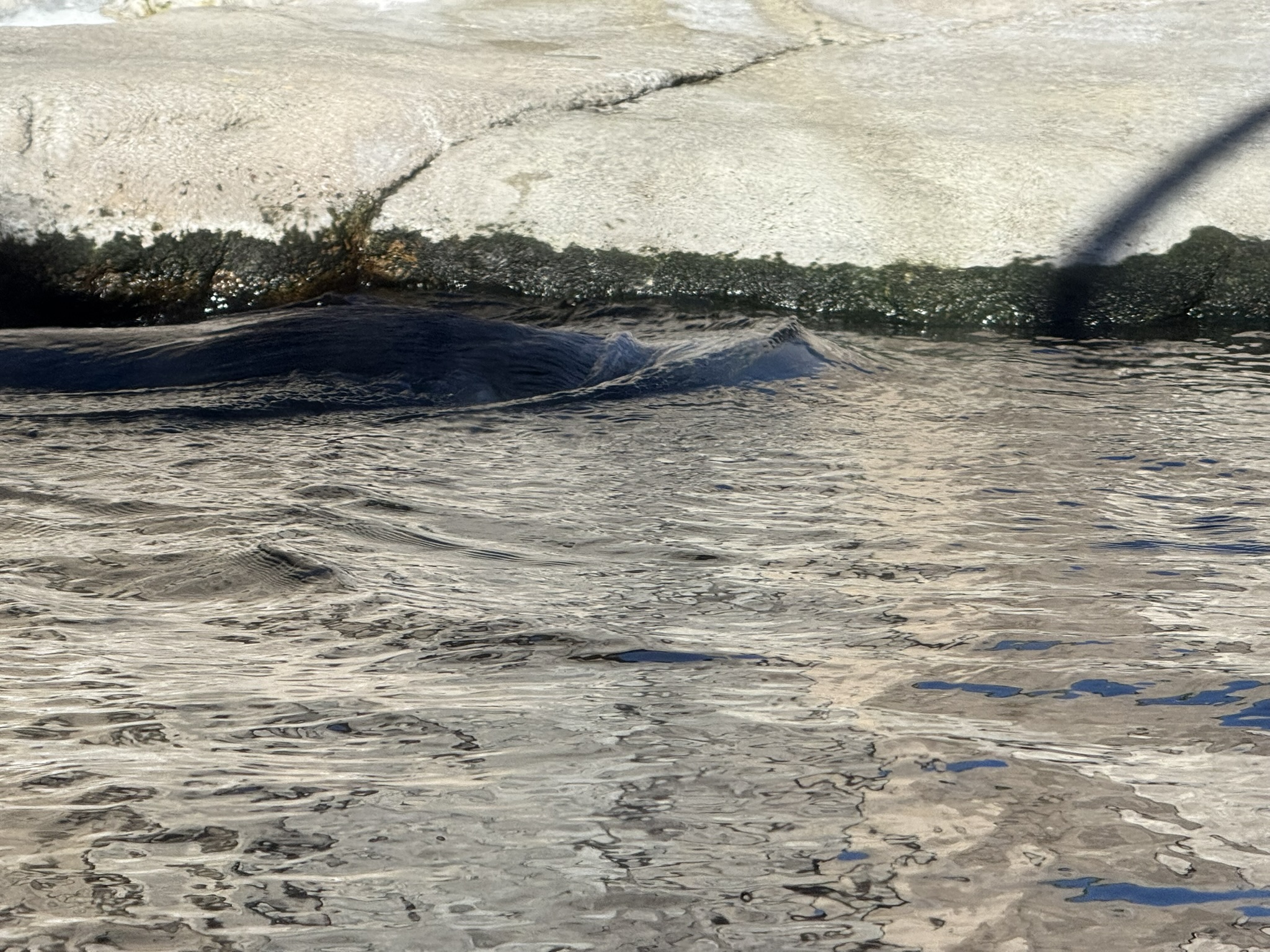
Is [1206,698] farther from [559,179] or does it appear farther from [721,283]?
[559,179]

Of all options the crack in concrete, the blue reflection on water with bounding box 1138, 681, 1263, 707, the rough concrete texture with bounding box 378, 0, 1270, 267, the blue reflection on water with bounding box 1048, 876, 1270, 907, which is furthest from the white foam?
the blue reflection on water with bounding box 1048, 876, 1270, 907

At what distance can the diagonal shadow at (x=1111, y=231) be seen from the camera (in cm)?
467

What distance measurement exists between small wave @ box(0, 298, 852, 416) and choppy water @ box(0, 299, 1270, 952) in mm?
26

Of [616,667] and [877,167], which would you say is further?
[877,167]

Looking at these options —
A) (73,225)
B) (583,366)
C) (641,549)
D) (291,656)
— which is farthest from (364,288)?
(291,656)

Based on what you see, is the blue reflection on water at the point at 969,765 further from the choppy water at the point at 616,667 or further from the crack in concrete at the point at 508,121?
the crack in concrete at the point at 508,121

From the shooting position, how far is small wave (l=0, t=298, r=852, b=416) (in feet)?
11.6

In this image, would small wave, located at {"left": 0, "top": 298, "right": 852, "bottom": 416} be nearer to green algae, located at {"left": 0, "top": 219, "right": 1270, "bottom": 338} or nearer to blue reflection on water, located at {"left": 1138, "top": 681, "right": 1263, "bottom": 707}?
green algae, located at {"left": 0, "top": 219, "right": 1270, "bottom": 338}

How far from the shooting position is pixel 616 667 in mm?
1780

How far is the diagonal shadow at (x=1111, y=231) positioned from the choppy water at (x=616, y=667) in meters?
1.03

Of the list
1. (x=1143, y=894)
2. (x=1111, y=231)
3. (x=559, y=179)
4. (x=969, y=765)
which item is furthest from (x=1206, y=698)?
(x=559, y=179)

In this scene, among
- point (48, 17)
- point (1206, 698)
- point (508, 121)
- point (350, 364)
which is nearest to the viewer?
point (1206, 698)

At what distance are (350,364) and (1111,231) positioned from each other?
8.64ft

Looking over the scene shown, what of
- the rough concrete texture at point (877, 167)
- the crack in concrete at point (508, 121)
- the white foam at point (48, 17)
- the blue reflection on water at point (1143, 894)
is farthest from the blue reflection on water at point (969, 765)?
the white foam at point (48, 17)
